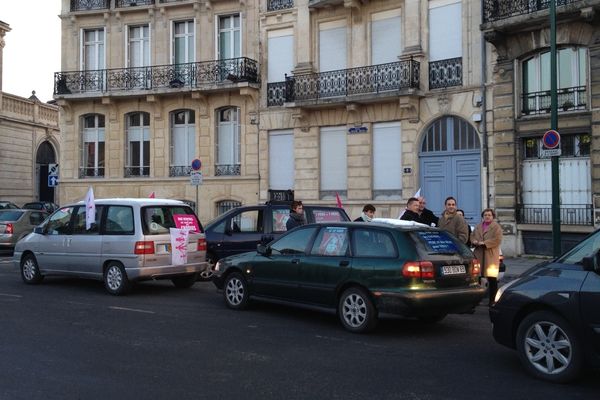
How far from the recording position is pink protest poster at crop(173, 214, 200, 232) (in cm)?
1252

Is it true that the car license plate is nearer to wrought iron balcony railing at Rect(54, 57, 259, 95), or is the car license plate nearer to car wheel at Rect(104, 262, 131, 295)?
car wheel at Rect(104, 262, 131, 295)

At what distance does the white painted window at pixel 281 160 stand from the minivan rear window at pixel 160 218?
12134mm

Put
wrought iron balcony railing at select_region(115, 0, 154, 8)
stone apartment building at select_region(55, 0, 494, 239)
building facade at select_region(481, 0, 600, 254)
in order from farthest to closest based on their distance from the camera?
1. wrought iron balcony railing at select_region(115, 0, 154, 8)
2. stone apartment building at select_region(55, 0, 494, 239)
3. building facade at select_region(481, 0, 600, 254)

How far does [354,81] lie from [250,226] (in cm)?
1026

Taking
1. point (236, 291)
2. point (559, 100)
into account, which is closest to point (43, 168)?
point (559, 100)

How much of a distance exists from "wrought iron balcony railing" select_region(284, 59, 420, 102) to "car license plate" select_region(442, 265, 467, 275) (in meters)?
13.3

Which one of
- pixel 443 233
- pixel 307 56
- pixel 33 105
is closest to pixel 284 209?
pixel 443 233

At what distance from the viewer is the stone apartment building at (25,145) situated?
35.2 m

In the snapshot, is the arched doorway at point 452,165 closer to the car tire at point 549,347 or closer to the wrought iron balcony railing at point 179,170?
the wrought iron balcony railing at point 179,170

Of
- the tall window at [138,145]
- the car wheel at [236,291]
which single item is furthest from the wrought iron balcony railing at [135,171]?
the car wheel at [236,291]

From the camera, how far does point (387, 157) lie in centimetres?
2239

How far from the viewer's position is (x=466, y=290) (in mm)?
8641

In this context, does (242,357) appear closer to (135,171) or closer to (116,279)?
(116,279)

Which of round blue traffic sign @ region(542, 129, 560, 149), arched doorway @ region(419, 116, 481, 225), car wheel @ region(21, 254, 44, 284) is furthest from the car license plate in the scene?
arched doorway @ region(419, 116, 481, 225)
